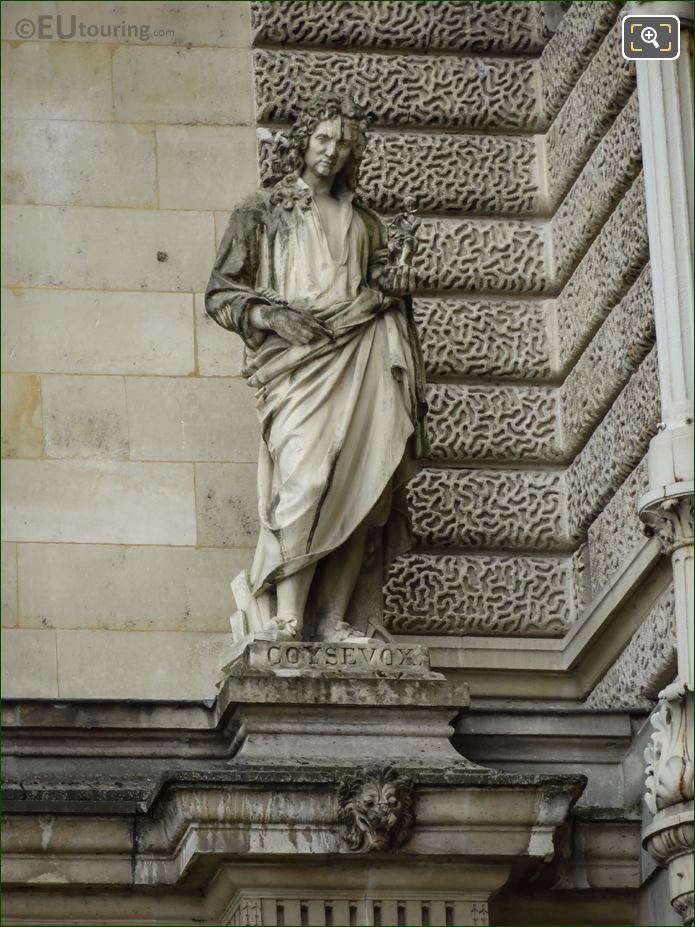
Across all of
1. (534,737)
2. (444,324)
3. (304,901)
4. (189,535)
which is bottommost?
(304,901)

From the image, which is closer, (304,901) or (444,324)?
(304,901)

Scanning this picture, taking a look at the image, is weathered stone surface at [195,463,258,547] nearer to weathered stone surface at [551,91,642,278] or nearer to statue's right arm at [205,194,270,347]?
statue's right arm at [205,194,270,347]

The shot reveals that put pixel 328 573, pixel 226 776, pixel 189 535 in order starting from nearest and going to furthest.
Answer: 1. pixel 226 776
2. pixel 328 573
3. pixel 189 535

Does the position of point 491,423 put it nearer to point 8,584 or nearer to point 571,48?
point 571,48

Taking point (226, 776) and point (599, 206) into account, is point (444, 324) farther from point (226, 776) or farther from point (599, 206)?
point (226, 776)

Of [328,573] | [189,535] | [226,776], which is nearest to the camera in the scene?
[226,776]

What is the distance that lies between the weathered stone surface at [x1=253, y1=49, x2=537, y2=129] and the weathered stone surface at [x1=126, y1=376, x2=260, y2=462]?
1153mm

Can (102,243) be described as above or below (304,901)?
above

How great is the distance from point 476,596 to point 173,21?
2.56m

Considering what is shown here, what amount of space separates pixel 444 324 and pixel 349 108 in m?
1.42

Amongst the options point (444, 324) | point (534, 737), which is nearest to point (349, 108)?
point (444, 324)

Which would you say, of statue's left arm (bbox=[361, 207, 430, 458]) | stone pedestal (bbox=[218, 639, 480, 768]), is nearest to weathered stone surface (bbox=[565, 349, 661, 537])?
statue's left arm (bbox=[361, 207, 430, 458])

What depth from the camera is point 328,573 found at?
11.0 m

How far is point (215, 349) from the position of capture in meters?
12.2
